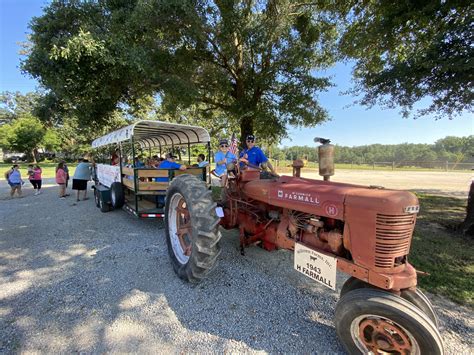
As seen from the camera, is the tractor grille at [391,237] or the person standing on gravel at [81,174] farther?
the person standing on gravel at [81,174]

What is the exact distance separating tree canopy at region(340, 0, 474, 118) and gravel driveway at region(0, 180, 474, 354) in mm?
4201

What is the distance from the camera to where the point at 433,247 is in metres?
4.53

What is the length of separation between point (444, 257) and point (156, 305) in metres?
4.50

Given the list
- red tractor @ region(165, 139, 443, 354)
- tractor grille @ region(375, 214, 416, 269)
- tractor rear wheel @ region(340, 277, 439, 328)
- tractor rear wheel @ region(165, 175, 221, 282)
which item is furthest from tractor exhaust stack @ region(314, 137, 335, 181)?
tractor rear wheel @ region(165, 175, 221, 282)

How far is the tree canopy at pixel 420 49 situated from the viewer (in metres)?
4.56

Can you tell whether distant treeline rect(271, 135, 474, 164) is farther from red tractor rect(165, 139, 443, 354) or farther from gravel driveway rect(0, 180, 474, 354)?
red tractor rect(165, 139, 443, 354)

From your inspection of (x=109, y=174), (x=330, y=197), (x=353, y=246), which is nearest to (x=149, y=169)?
(x=109, y=174)

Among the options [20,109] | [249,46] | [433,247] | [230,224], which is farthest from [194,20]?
[20,109]

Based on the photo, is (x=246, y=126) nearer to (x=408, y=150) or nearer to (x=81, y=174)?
(x=81, y=174)

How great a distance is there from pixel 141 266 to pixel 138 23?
5514mm

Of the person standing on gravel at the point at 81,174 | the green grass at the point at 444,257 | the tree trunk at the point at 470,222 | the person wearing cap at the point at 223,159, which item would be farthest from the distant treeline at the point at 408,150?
the person wearing cap at the point at 223,159

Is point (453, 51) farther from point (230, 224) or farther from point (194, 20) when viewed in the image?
point (194, 20)

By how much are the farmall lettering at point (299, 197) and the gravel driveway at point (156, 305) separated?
124cm

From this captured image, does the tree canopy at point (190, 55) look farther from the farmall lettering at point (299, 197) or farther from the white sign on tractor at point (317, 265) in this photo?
the white sign on tractor at point (317, 265)
